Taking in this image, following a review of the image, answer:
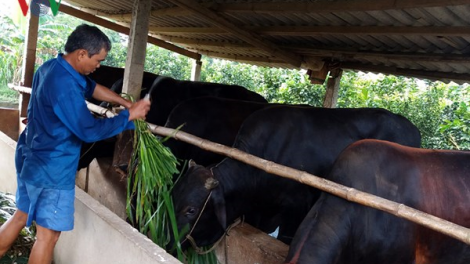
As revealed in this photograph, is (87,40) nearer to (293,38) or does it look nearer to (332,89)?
(293,38)

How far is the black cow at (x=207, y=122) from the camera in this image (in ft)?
18.2

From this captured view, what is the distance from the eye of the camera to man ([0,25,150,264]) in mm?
2717

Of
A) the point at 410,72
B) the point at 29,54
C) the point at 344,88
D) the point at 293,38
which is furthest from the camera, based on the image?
the point at 344,88

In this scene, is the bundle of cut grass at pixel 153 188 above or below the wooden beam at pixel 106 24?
below

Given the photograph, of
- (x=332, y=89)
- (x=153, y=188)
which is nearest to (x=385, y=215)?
(x=153, y=188)

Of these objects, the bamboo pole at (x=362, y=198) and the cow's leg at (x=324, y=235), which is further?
the cow's leg at (x=324, y=235)

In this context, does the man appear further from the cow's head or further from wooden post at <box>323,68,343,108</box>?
wooden post at <box>323,68,343,108</box>

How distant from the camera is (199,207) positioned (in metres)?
3.68

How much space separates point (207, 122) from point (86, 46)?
9.65ft

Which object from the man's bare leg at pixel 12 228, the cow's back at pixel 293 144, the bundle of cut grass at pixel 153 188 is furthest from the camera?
the cow's back at pixel 293 144

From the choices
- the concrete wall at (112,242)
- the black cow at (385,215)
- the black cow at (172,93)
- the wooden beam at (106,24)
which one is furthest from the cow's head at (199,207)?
the wooden beam at (106,24)

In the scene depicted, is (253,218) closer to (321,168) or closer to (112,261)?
(321,168)

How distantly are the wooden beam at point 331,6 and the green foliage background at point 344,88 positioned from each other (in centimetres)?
579

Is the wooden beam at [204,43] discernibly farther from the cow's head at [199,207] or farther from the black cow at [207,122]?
the cow's head at [199,207]
